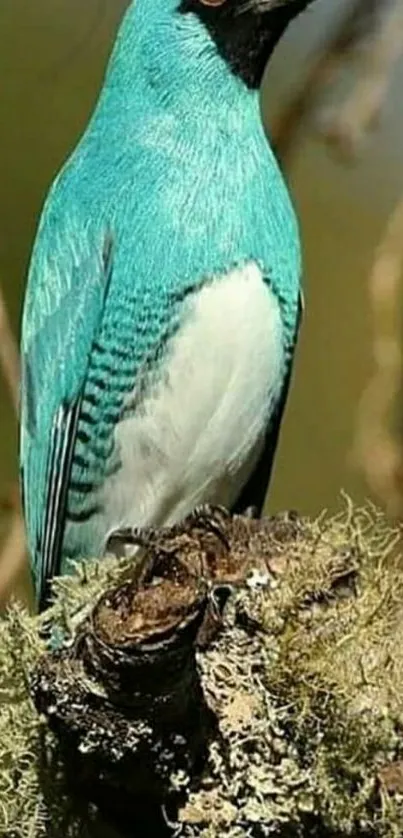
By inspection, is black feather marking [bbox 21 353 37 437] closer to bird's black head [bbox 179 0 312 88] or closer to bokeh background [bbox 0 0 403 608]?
bokeh background [bbox 0 0 403 608]

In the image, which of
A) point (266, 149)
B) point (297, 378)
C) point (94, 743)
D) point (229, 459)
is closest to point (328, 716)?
point (94, 743)

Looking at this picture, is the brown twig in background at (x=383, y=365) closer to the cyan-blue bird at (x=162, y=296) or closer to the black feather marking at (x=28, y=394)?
the cyan-blue bird at (x=162, y=296)

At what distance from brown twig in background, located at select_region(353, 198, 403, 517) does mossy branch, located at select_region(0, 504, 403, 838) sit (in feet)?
2.71

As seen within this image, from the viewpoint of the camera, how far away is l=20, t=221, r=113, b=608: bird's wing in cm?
352

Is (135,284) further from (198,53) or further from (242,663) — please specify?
(242,663)

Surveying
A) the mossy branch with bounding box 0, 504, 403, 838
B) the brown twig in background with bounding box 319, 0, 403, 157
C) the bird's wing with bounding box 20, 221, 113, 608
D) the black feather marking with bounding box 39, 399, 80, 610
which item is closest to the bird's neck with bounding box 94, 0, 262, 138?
the brown twig in background with bounding box 319, 0, 403, 157

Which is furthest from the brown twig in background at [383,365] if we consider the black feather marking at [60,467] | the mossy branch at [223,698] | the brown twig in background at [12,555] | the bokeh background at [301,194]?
the mossy branch at [223,698]

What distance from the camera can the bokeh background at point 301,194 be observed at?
3854 millimetres

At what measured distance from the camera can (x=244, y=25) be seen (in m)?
3.73

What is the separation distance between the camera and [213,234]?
3.42 metres

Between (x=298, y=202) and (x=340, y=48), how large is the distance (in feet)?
3.32

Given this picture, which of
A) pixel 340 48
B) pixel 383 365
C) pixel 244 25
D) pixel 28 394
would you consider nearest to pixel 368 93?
pixel 340 48

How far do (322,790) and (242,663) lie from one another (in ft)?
0.57

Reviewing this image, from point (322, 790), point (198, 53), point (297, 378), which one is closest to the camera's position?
point (322, 790)
